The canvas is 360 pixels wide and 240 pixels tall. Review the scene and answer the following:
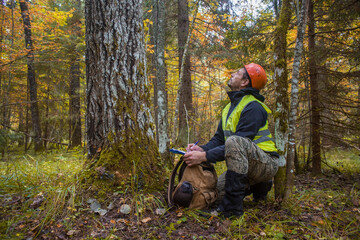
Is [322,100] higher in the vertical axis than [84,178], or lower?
higher

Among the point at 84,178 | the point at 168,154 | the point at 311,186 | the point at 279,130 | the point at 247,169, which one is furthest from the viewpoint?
the point at 168,154

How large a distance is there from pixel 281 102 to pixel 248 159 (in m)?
1.01

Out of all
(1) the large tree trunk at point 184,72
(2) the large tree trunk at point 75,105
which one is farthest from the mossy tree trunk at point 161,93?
(2) the large tree trunk at point 75,105

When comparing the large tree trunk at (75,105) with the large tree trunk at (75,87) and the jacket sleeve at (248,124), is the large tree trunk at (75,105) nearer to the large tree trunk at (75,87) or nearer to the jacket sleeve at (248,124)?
the large tree trunk at (75,87)

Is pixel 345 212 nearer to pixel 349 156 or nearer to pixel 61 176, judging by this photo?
pixel 61 176

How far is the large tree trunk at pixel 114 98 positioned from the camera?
8.84 ft

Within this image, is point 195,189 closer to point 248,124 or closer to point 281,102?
point 248,124

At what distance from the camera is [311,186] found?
178 inches

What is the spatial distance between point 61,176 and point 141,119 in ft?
4.44

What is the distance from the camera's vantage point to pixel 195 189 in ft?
8.39

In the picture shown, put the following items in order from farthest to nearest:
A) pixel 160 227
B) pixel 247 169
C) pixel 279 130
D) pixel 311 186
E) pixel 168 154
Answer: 1. pixel 168 154
2. pixel 311 186
3. pixel 279 130
4. pixel 247 169
5. pixel 160 227

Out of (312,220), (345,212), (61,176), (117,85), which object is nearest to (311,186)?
(345,212)

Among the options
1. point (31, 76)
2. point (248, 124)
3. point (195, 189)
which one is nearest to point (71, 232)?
point (195, 189)

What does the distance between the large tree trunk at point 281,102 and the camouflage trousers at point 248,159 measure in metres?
0.30
